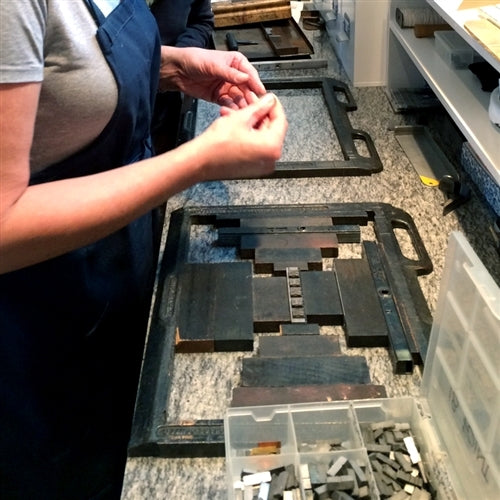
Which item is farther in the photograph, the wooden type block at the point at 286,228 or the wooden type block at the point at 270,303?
the wooden type block at the point at 286,228

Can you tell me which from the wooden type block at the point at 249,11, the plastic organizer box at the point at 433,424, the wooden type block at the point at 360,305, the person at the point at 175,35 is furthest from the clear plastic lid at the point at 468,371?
the wooden type block at the point at 249,11

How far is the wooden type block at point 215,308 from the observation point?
0.76 m

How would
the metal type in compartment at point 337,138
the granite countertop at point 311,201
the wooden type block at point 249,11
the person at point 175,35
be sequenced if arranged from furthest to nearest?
the wooden type block at point 249,11 → the person at point 175,35 → the metal type in compartment at point 337,138 → the granite countertop at point 311,201

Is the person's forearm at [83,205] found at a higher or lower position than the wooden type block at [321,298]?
higher

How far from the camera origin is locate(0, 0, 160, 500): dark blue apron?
0.75 m

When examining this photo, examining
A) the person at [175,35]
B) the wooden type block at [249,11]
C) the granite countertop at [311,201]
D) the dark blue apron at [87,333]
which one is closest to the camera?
the granite countertop at [311,201]

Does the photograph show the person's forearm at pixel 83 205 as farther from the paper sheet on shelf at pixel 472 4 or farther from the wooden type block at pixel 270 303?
the paper sheet on shelf at pixel 472 4

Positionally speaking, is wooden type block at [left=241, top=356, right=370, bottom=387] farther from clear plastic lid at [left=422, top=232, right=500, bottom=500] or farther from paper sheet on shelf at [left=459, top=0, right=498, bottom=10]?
paper sheet on shelf at [left=459, top=0, right=498, bottom=10]

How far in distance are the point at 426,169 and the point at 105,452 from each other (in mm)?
727

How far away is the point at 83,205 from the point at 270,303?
31 cm

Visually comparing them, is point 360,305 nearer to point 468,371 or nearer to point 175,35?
point 468,371

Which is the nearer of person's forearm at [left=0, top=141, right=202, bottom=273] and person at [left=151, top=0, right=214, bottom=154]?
person's forearm at [left=0, top=141, right=202, bottom=273]

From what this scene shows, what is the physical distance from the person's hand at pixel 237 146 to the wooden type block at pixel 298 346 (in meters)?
0.20

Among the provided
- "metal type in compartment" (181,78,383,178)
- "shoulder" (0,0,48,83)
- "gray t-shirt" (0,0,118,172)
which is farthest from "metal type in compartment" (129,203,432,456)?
"shoulder" (0,0,48,83)
